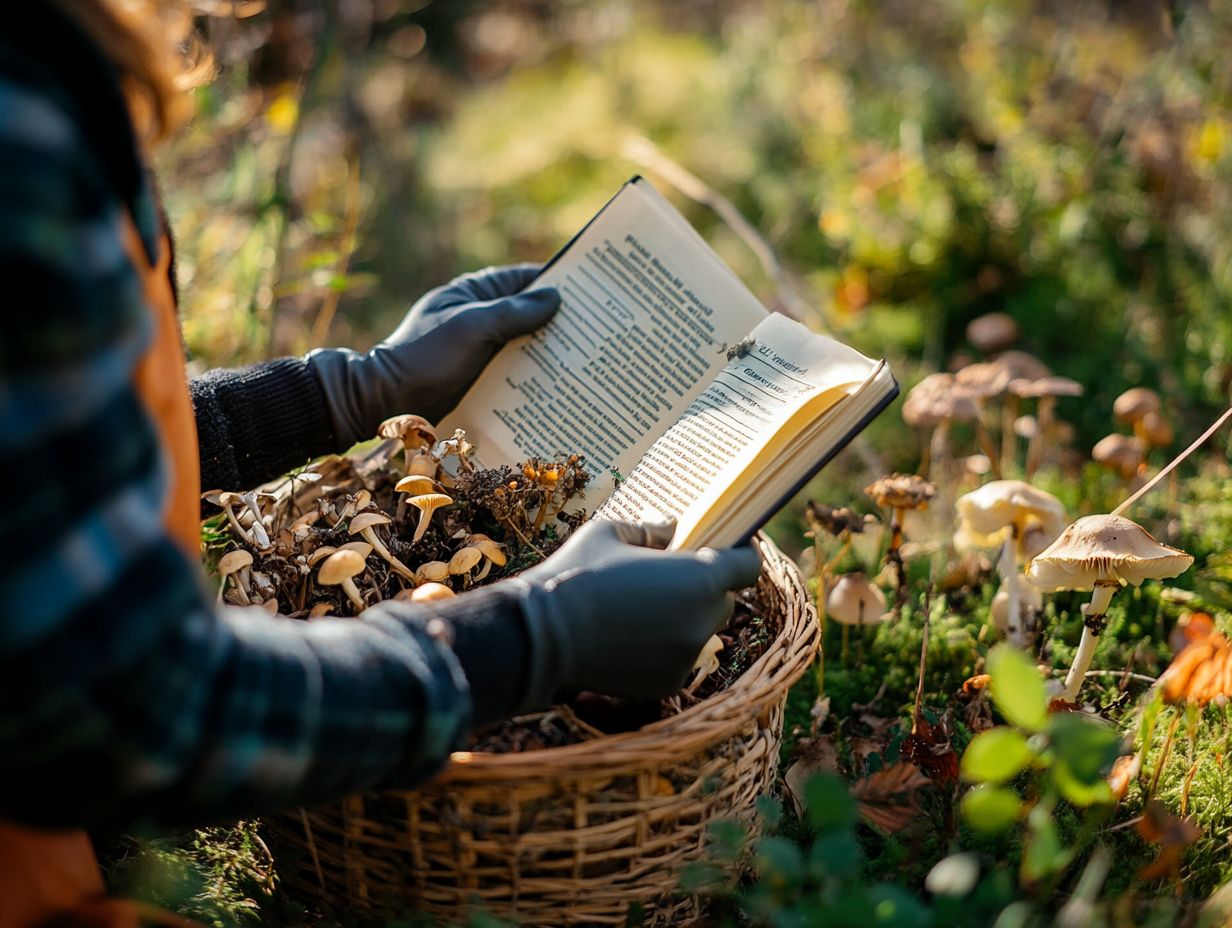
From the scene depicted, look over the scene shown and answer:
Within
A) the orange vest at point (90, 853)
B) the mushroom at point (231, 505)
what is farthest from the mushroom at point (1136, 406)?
the orange vest at point (90, 853)

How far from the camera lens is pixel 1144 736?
1.30 meters

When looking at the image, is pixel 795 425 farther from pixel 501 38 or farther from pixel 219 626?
pixel 501 38

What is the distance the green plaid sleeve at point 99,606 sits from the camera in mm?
783

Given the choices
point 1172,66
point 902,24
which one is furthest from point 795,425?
point 902,24

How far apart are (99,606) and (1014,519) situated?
4.93 ft

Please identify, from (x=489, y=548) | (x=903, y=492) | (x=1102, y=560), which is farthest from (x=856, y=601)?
(x=489, y=548)

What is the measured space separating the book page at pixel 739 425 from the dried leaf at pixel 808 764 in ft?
1.76

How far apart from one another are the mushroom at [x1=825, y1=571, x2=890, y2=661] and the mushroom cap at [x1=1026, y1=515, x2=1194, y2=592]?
1.24 feet

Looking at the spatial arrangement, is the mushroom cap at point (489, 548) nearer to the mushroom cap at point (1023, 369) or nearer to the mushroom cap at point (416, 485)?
the mushroom cap at point (416, 485)

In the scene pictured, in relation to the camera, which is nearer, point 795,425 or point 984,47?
point 795,425

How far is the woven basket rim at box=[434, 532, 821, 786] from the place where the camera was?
116 centimetres

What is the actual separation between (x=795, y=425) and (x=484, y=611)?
1.66 feet

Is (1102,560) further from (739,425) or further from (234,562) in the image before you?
(234,562)

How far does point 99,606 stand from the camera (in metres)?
0.82
